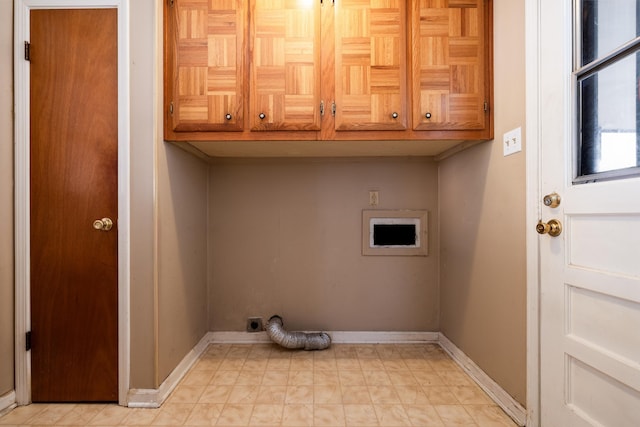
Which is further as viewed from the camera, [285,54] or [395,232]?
[395,232]

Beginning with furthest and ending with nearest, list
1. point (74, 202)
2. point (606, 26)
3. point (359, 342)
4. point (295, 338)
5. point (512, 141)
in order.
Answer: point (359, 342) < point (295, 338) < point (74, 202) < point (512, 141) < point (606, 26)

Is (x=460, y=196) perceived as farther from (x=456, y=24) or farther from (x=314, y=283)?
(x=314, y=283)

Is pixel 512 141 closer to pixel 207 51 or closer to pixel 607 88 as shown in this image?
pixel 607 88

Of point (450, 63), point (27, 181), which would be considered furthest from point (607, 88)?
Answer: point (27, 181)

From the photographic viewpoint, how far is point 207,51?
1641 mm

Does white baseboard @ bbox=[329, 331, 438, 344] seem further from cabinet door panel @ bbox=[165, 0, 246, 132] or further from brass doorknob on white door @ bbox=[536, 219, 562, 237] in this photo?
cabinet door panel @ bbox=[165, 0, 246, 132]

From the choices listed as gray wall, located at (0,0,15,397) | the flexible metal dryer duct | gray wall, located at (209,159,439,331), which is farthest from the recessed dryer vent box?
gray wall, located at (0,0,15,397)

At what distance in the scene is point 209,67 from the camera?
5.40 ft

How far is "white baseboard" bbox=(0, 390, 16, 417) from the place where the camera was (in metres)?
1.50

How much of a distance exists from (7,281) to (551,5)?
2.84 meters

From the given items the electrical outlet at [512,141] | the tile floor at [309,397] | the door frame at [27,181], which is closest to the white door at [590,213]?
the electrical outlet at [512,141]

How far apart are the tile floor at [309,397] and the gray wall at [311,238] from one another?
0.42 m

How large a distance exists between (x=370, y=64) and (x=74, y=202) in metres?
1.75

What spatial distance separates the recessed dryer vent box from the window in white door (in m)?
1.28
